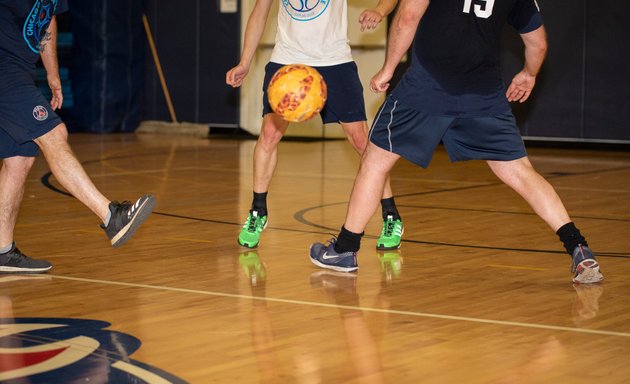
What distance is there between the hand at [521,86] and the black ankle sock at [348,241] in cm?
113

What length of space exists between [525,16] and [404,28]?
2.22 feet

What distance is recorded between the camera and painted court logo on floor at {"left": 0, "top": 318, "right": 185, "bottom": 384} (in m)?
3.80

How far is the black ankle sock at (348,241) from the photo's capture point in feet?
19.6

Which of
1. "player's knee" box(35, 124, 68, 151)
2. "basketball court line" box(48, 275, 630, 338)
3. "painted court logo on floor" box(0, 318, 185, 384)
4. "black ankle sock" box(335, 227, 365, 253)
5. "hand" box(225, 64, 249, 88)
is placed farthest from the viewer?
"hand" box(225, 64, 249, 88)

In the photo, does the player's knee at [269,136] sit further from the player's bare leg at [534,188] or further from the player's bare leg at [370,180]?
the player's bare leg at [534,188]

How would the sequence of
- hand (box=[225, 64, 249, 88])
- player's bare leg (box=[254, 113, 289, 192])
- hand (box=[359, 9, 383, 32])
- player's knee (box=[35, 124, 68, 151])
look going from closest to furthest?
1. player's knee (box=[35, 124, 68, 151])
2. hand (box=[359, 9, 383, 32])
3. hand (box=[225, 64, 249, 88])
4. player's bare leg (box=[254, 113, 289, 192])

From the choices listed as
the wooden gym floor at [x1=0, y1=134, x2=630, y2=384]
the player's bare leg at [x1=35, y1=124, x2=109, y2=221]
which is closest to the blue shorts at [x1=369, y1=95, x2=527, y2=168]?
the wooden gym floor at [x1=0, y1=134, x2=630, y2=384]

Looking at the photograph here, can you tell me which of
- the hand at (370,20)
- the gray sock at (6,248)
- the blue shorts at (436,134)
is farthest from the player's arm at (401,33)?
the gray sock at (6,248)

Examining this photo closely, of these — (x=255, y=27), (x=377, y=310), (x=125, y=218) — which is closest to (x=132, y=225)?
(x=125, y=218)

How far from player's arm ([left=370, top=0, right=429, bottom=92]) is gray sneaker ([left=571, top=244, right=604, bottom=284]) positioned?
1.36m

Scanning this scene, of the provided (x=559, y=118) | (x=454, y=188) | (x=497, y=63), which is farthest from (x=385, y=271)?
(x=559, y=118)

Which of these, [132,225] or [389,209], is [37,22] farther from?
[389,209]

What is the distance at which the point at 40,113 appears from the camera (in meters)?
5.67

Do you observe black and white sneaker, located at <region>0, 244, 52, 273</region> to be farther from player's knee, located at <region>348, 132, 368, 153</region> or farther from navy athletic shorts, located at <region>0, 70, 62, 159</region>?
player's knee, located at <region>348, 132, 368, 153</region>
